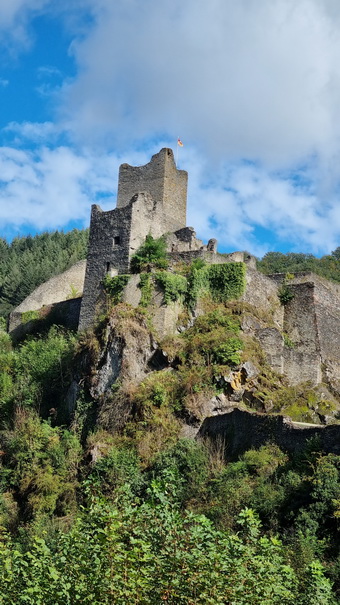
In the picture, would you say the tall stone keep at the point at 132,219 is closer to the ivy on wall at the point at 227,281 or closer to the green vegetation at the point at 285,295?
the ivy on wall at the point at 227,281

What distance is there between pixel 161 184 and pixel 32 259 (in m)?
37.6

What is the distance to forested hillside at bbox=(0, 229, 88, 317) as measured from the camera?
63.8m

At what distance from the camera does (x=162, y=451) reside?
25469 mm

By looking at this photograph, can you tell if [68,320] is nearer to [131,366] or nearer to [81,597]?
[131,366]

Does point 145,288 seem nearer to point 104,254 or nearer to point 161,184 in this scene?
point 104,254

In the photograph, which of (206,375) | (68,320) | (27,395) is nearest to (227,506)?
(206,375)

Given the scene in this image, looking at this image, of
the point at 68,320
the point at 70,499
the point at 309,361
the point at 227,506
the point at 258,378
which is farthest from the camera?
the point at 68,320

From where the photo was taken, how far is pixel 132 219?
33406 millimetres

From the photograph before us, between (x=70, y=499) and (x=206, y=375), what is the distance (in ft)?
19.7

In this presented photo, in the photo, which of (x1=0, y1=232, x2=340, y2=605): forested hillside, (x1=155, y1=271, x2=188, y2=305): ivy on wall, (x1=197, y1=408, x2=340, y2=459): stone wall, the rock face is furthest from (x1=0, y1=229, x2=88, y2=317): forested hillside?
(x1=197, y1=408, x2=340, y2=459): stone wall

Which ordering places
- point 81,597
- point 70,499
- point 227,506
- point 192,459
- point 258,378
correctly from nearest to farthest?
point 81,597, point 227,506, point 192,459, point 70,499, point 258,378

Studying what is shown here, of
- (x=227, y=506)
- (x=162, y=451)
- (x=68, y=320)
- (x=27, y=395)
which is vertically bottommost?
(x=227, y=506)

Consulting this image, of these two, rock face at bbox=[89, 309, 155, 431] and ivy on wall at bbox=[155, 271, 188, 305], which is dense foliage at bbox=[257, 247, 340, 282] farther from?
rock face at bbox=[89, 309, 155, 431]

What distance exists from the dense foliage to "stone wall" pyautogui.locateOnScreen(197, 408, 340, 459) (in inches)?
1331
